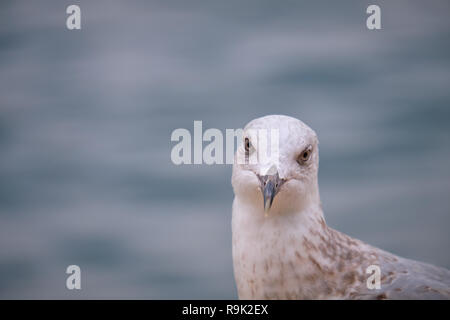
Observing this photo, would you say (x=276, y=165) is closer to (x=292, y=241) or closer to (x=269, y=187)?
(x=269, y=187)

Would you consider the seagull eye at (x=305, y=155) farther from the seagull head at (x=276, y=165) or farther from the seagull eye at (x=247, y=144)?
the seagull eye at (x=247, y=144)

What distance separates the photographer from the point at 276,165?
1646 mm

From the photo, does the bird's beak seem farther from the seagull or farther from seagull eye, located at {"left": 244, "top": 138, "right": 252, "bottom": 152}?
seagull eye, located at {"left": 244, "top": 138, "right": 252, "bottom": 152}

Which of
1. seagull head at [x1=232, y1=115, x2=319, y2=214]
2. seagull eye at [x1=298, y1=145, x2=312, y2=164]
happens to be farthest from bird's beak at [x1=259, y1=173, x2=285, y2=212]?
seagull eye at [x1=298, y1=145, x2=312, y2=164]

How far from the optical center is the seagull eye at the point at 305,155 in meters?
1.73

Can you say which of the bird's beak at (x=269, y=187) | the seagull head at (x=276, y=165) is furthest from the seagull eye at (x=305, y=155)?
the bird's beak at (x=269, y=187)

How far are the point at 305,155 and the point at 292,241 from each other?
0.85 ft

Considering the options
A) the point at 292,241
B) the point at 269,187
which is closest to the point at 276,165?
the point at 269,187
